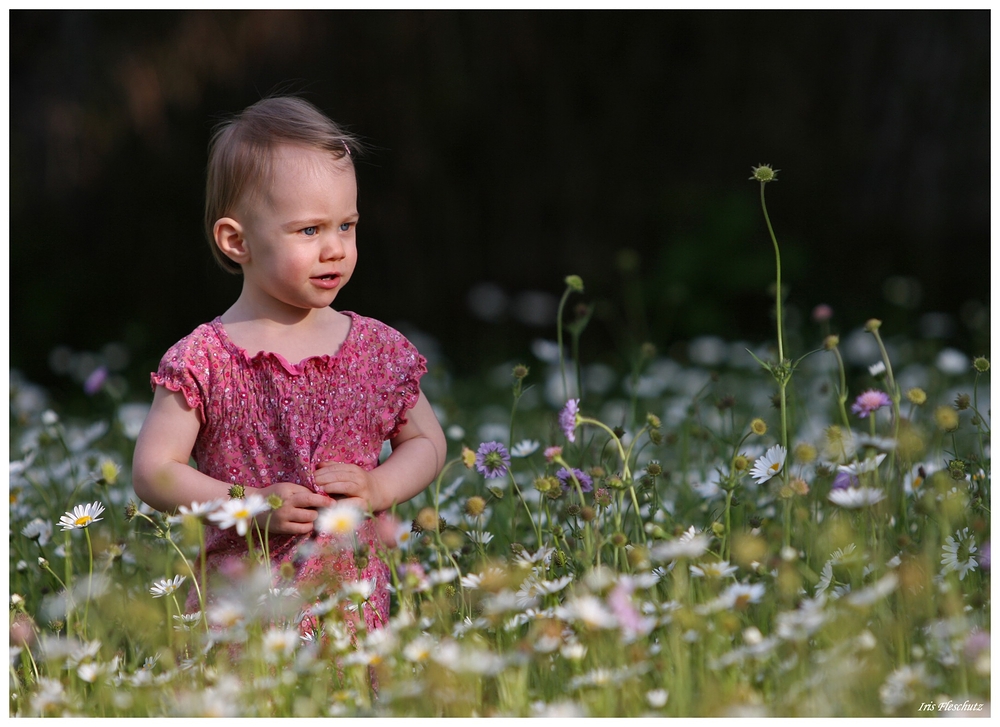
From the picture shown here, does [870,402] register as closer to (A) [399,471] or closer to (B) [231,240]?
(A) [399,471]

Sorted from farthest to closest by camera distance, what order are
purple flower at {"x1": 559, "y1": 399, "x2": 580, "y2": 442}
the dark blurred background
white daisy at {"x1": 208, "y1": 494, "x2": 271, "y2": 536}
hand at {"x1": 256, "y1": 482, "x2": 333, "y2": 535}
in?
1. the dark blurred background
2. purple flower at {"x1": 559, "y1": 399, "x2": 580, "y2": 442}
3. hand at {"x1": 256, "y1": 482, "x2": 333, "y2": 535}
4. white daisy at {"x1": 208, "y1": 494, "x2": 271, "y2": 536}

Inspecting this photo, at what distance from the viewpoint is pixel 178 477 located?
1828mm

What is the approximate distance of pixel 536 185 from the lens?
653 centimetres

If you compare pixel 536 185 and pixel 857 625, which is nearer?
pixel 857 625

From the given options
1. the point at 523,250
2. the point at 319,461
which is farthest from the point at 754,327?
the point at 319,461

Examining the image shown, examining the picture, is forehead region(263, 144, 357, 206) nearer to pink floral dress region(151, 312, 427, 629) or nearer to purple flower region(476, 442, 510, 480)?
pink floral dress region(151, 312, 427, 629)

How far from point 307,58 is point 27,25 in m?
1.56

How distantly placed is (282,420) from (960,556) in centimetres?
121

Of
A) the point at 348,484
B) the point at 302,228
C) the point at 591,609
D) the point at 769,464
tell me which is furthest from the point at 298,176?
the point at 769,464

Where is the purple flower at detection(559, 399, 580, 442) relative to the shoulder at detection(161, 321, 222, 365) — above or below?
below

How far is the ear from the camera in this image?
1.89 meters

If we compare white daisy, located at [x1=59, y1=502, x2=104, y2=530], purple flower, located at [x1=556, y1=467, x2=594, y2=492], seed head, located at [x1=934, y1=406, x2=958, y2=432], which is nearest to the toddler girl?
white daisy, located at [x1=59, y1=502, x2=104, y2=530]

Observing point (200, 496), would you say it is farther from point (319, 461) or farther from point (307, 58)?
point (307, 58)

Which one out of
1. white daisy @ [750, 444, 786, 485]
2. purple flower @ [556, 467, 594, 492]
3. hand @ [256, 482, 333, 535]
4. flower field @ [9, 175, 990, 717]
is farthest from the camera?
purple flower @ [556, 467, 594, 492]
